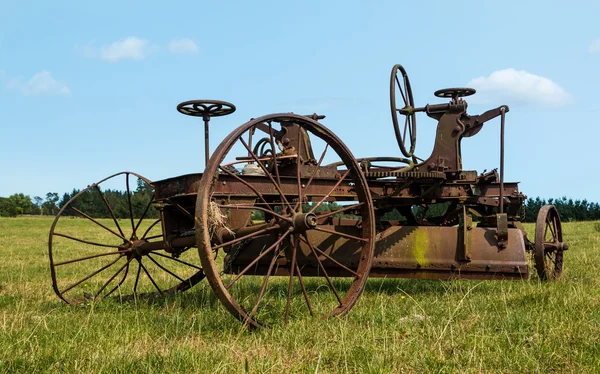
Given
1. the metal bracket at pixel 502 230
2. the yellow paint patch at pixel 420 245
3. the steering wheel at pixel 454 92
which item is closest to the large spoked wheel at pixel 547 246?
the metal bracket at pixel 502 230

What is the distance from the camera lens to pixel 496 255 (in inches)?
255

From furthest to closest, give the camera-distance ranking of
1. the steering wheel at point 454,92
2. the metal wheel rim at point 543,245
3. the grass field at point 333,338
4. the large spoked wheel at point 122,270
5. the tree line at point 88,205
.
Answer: the tree line at point 88,205 < the steering wheel at point 454,92 < the metal wheel rim at point 543,245 < the large spoked wheel at point 122,270 < the grass field at point 333,338

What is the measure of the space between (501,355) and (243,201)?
2315 millimetres

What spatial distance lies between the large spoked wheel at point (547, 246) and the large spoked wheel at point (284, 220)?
7.24ft

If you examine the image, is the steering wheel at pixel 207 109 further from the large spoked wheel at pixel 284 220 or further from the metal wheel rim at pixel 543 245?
the metal wheel rim at pixel 543 245

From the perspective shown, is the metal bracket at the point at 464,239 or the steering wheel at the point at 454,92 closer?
the metal bracket at the point at 464,239

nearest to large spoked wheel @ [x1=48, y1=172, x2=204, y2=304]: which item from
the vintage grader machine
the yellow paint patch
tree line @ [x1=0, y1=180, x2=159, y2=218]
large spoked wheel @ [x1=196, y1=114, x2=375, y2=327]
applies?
the vintage grader machine

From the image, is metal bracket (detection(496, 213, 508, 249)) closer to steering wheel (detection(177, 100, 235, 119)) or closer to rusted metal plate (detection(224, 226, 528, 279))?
rusted metal plate (detection(224, 226, 528, 279))

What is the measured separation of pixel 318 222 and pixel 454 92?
236cm

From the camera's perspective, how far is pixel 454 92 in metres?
7.24

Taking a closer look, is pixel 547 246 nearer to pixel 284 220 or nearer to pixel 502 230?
pixel 502 230

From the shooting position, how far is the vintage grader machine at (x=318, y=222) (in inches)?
185

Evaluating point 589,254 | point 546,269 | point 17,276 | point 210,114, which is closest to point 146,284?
point 17,276

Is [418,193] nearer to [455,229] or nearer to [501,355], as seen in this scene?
[455,229]
